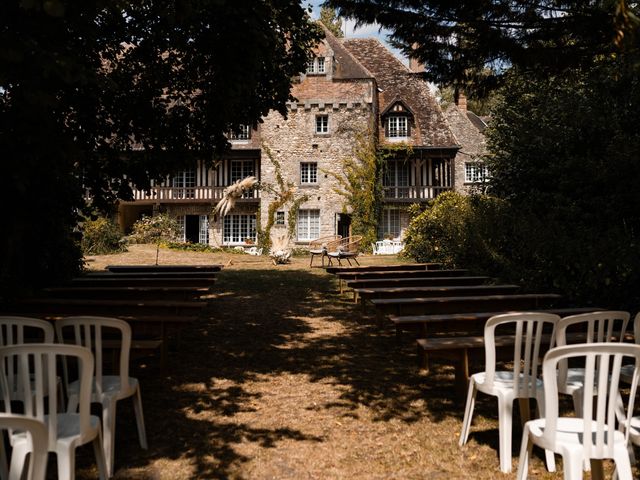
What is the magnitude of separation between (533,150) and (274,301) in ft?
27.2

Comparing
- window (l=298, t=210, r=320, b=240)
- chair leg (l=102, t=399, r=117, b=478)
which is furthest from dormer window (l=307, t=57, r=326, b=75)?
chair leg (l=102, t=399, r=117, b=478)

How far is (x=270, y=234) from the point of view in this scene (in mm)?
27266

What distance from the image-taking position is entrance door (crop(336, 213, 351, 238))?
27.4m

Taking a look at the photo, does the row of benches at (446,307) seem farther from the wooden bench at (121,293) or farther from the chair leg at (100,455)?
the wooden bench at (121,293)

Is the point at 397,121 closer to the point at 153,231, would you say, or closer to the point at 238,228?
the point at 238,228

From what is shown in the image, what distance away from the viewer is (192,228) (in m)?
30.1

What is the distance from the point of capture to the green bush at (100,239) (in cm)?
2223

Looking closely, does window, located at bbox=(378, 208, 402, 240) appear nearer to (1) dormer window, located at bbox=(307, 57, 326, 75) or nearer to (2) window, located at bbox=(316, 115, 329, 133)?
(2) window, located at bbox=(316, 115, 329, 133)

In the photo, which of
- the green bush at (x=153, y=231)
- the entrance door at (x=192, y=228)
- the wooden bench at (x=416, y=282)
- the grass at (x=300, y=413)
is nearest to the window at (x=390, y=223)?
the entrance door at (x=192, y=228)

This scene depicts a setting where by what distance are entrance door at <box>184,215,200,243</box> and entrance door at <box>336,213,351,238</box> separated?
7914 millimetres

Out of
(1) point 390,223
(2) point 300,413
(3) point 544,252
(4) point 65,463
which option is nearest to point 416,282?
(3) point 544,252

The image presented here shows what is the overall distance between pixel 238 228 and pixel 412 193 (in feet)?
30.3

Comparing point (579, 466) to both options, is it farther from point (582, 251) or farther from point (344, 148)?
point (344, 148)

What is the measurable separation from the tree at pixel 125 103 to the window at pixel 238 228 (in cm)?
1835
